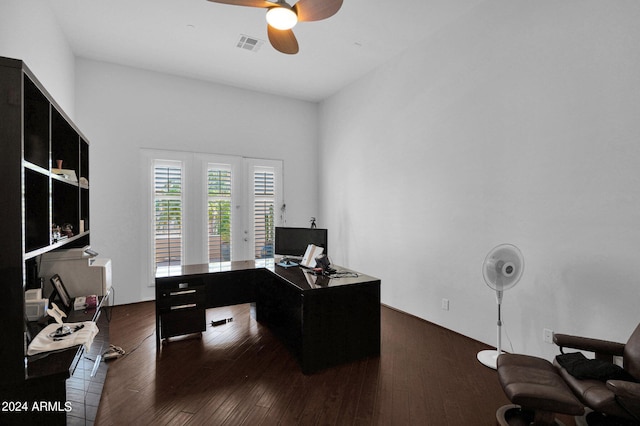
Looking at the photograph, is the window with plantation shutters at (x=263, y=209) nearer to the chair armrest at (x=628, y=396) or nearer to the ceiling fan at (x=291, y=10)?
the ceiling fan at (x=291, y=10)

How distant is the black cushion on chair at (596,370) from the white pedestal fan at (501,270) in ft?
2.82

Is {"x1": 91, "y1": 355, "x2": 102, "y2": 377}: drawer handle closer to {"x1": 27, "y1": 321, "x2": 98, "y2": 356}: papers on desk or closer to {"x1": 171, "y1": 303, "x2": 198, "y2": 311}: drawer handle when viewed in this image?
{"x1": 27, "y1": 321, "x2": 98, "y2": 356}: papers on desk

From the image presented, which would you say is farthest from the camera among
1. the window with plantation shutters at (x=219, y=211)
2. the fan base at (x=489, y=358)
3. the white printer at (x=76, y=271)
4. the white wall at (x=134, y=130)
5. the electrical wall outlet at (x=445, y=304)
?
the window with plantation shutters at (x=219, y=211)

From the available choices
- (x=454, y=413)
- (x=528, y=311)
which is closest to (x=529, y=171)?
(x=528, y=311)

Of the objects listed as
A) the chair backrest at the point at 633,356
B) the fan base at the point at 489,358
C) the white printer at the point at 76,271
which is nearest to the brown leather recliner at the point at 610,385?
the chair backrest at the point at 633,356

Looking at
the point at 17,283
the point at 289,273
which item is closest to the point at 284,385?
the point at 289,273

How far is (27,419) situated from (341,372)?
2090 mm

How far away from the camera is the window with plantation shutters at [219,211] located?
521 centimetres

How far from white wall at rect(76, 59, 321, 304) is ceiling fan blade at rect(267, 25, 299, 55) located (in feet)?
9.00

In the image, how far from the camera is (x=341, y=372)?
2.76 meters

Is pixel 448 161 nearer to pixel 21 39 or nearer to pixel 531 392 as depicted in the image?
pixel 531 392

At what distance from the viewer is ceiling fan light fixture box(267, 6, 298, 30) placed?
2.33 metres

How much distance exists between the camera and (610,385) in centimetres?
160

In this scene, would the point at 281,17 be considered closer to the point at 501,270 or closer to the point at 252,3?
the point at 252,3
